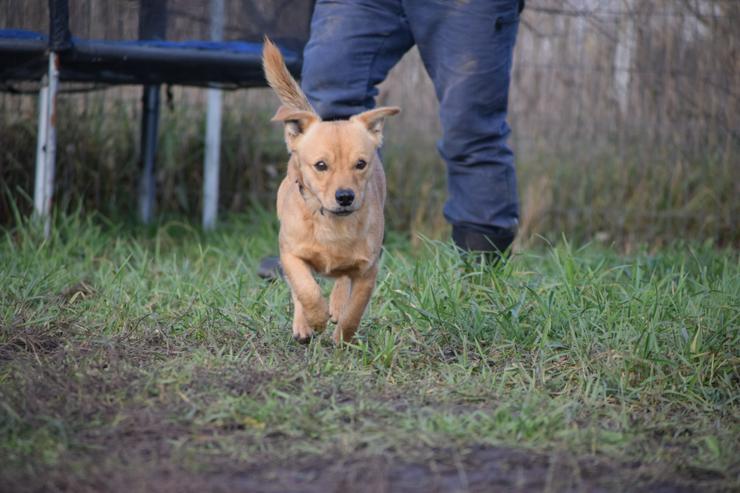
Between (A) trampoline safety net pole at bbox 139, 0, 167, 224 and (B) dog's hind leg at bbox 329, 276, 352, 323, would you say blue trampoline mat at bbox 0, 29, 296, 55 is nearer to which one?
(A) trampoline safety net pole at bbox 139, 0, 167, 224

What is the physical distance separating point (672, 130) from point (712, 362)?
10.7 ft

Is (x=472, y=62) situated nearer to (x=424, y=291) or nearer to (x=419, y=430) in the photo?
(x=424, y=291)

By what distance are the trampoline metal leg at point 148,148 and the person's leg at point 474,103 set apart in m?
2.10

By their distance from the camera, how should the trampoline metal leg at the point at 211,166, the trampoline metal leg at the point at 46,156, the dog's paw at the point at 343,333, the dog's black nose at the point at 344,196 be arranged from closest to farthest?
1. the dog's black nose at the point at 344,196
2. the dog's paw at the point at 343,333
3. the trampoline metal leg at the point at 46,156
4. the trampoline metal leg at the point at 211,166

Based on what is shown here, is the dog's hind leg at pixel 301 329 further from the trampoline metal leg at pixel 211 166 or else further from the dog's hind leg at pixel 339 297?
the trampoline metal leg at pixel 211 166

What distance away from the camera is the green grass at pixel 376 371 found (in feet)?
7.39

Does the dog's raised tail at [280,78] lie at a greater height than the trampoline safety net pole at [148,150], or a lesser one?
greater

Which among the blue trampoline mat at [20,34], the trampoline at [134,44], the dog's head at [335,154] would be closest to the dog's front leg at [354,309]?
the dog's head at [335,154]

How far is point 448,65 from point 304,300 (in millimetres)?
1261

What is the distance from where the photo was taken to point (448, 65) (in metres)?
3.83

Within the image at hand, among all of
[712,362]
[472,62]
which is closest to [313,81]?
[472,62]

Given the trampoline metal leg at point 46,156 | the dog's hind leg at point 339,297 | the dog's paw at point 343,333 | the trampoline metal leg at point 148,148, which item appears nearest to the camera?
the dog's paw at point 343,333

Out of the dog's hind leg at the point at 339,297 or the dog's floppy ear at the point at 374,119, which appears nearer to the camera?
the dog's floppy ear at the point at 374,119

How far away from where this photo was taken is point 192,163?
5.97m
